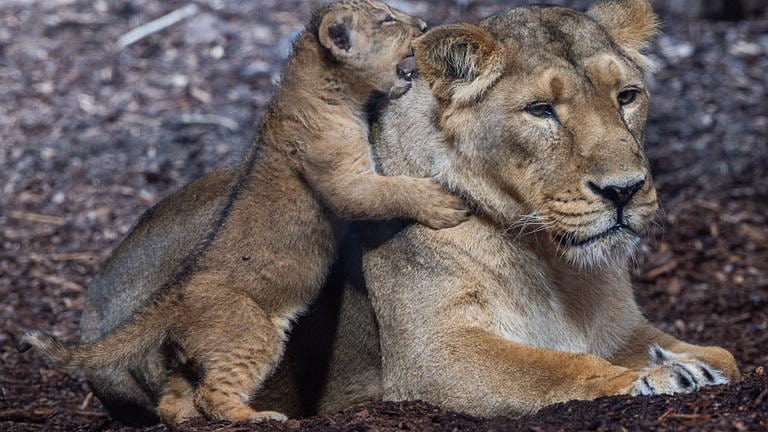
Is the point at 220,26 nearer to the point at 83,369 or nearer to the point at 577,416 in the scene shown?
the point at 83,369

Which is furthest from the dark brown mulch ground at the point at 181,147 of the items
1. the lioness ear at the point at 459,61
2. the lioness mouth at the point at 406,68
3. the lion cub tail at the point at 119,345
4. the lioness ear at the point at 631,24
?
the lioness mouth at the point at 406,68

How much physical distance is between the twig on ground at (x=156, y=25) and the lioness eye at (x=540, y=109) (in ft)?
25.3

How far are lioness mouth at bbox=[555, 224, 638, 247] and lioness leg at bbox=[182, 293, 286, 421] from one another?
1353mm

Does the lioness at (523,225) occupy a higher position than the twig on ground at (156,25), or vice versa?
the lioness at (523,225)

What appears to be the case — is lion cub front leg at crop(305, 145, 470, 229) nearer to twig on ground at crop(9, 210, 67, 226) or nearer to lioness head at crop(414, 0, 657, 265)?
lioness head at crop(414, 0, 657, 265)

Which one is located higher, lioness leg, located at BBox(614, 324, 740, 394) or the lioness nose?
the lioness nose

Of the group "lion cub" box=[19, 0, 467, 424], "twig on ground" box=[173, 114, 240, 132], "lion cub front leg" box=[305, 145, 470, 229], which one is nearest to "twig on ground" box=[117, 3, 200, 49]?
"twig on ground" box=[173, 114, 240, 132]

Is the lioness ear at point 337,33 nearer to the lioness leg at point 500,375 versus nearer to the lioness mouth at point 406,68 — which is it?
the lioness mouth at point 406,68

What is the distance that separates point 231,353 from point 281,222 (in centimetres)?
68

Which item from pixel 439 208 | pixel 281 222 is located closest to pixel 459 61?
pixel 439 208

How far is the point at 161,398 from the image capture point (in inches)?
213

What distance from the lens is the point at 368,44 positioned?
567 cm

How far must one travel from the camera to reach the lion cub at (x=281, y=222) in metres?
5.11

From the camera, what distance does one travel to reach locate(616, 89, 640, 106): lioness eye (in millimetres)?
5000
